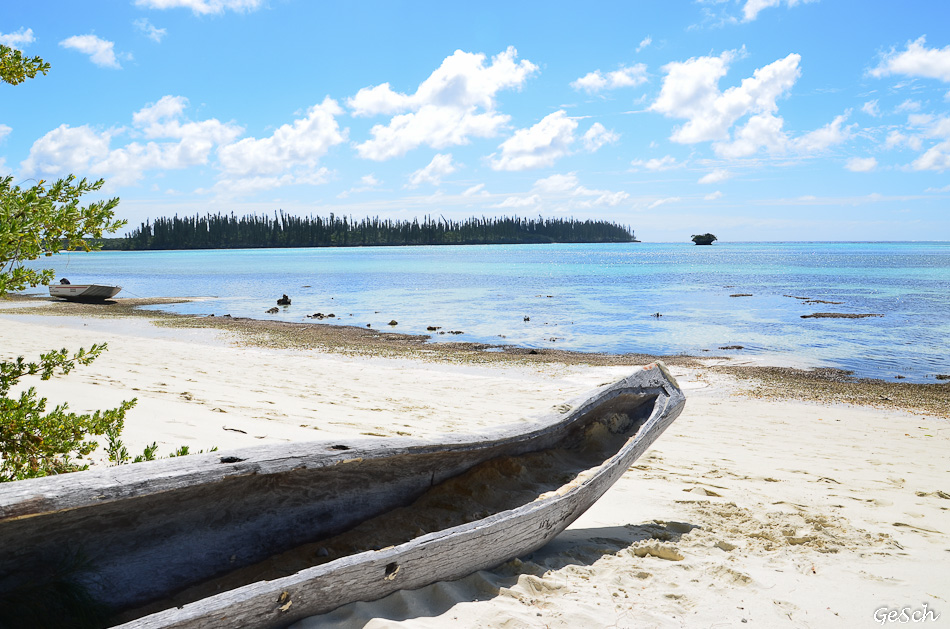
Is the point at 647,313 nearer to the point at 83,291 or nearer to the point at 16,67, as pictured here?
the point at 16,67

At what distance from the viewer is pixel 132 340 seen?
1611 centimetres

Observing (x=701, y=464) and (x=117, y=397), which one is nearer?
(x=701, y=464)

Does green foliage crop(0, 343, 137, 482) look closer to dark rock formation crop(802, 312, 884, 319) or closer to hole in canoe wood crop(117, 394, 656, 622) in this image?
hole in canoe wood crop(117, 394, 656, 622)

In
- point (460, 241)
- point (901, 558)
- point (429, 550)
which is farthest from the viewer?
point (460, 241)

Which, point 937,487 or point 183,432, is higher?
point 183,432

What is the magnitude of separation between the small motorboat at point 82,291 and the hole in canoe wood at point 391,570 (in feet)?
113

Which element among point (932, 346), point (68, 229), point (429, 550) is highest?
point (68, 229)

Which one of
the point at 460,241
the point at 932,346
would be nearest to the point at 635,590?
the point at 932,346

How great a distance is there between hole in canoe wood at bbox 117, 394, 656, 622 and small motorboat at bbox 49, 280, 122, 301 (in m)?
33.3

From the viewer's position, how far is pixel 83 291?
31.8 m

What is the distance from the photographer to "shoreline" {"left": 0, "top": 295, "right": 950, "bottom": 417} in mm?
11773

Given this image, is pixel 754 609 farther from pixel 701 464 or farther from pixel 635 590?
pixel 701 464

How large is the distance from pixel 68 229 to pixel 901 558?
555 centimetres

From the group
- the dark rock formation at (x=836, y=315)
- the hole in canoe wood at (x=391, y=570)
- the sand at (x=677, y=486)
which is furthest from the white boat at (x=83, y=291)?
the hole in canoe wood at (x=391, y=570)
